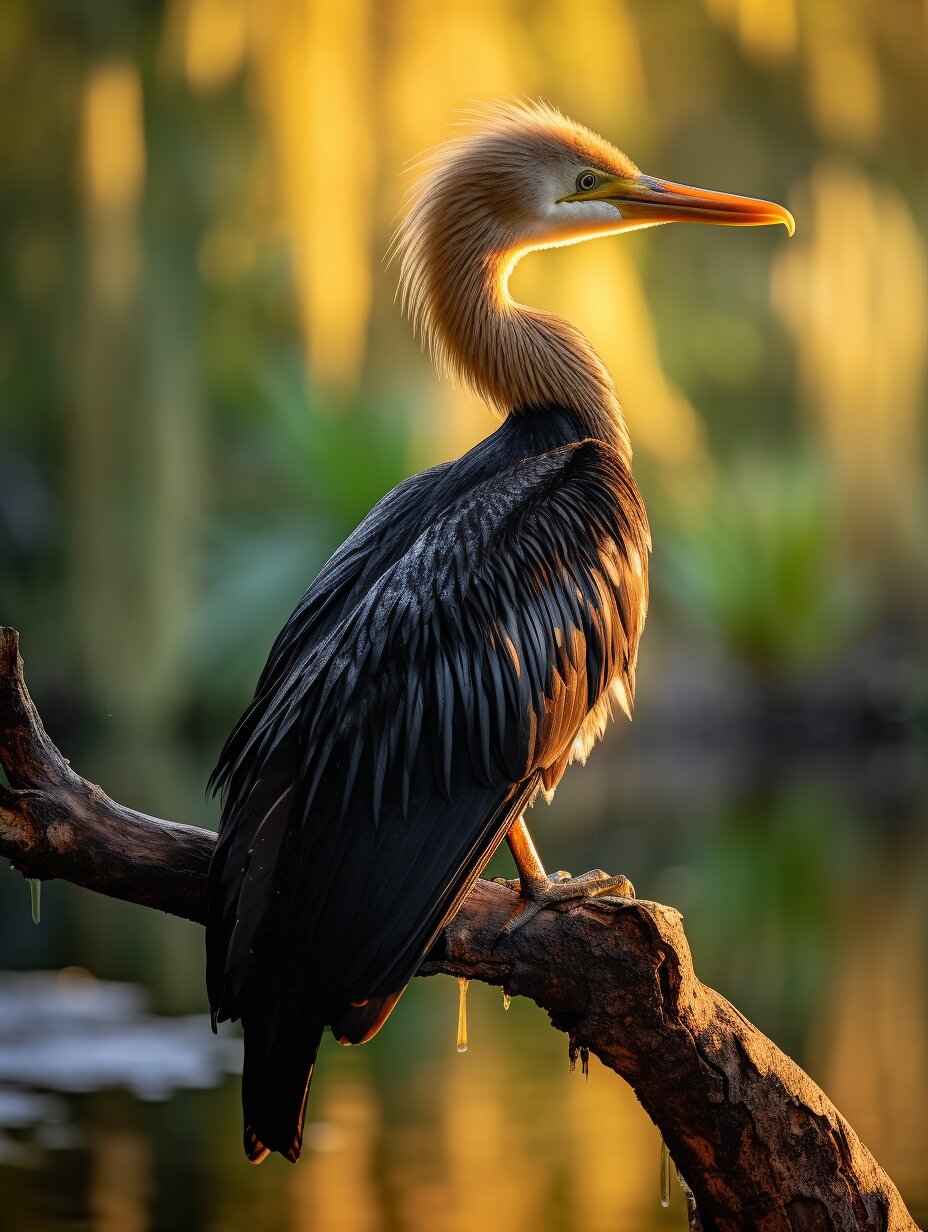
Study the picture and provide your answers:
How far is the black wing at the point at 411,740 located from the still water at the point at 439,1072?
2936mm

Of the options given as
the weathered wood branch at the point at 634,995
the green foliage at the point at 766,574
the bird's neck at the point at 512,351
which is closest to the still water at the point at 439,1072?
the weathered wood branch at the point at 634,995

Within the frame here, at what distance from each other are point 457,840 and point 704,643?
633 inches

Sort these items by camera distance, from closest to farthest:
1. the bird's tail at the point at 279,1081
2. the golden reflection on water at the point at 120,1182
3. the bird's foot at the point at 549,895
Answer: the bird's tail at the point at 279,1081 → the bird's foot at the point at 549,895 → the golden reflection on water at the point at 120,1182

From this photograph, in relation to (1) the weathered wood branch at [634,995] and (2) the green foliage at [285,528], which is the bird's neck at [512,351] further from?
(2) the green foliage at [285,528]

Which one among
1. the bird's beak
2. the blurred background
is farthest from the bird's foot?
the blurred background

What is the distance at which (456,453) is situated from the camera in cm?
1656

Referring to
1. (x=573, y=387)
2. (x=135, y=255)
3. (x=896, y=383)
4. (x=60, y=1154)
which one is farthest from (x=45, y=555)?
A: (x=573, y=387)

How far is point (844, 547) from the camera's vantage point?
20.1m

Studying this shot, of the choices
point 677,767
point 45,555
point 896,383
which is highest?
point 896,383

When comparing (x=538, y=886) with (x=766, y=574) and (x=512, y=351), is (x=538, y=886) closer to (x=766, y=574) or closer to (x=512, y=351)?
(x=512, y=351)

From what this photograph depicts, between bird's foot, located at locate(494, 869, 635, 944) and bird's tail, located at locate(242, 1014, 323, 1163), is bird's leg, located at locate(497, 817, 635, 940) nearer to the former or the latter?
bird's foot, located at locate(494, 869, 635, 944)

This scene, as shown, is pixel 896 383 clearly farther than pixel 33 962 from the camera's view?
Yes

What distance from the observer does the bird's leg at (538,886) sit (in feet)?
11.3

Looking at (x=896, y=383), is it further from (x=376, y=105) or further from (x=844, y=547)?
(x=376, y=105)
